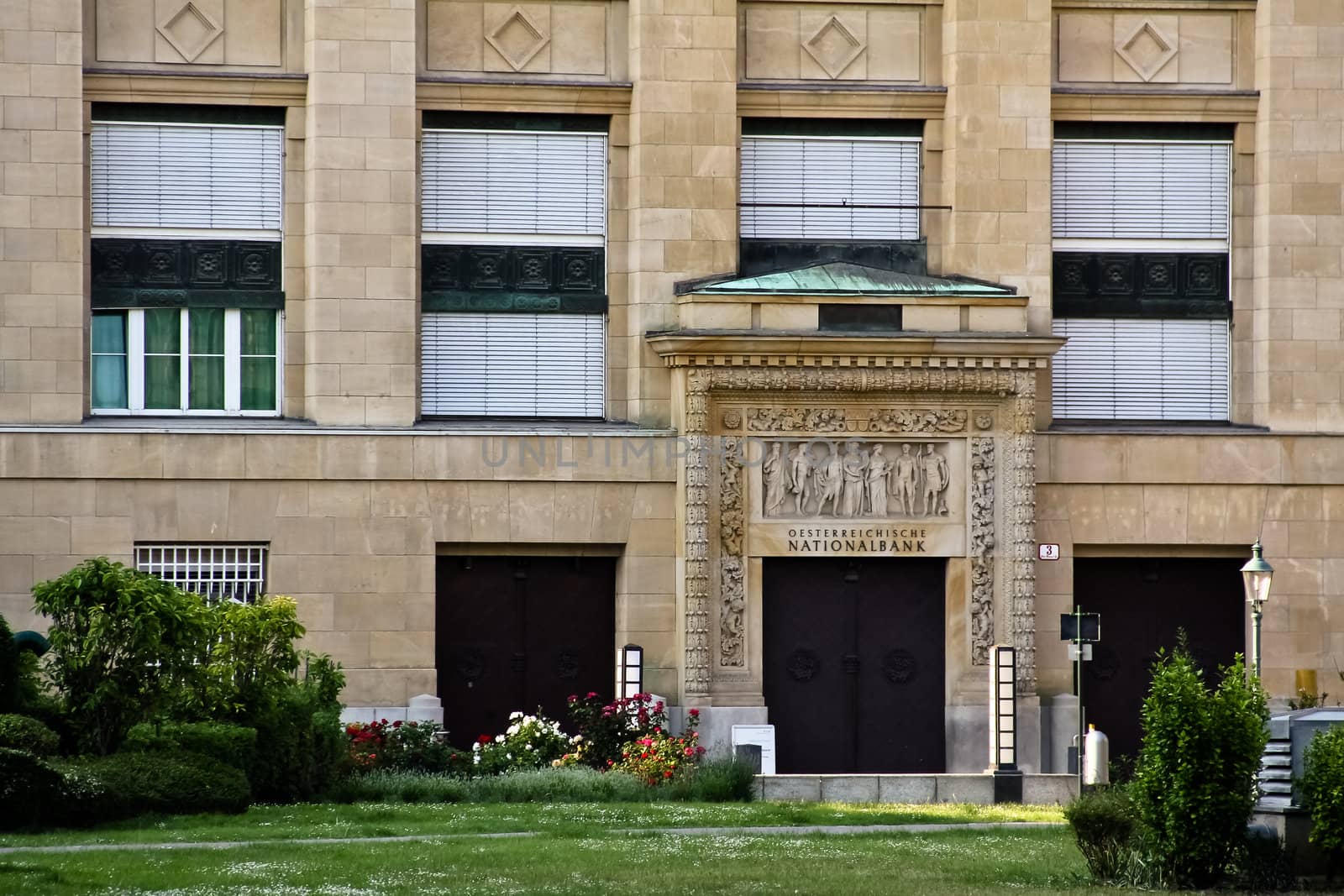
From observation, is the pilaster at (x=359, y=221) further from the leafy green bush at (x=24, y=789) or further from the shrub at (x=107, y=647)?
the leafy green bush at (x=24, y=789)

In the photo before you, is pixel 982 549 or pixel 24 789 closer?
pixel 24 789

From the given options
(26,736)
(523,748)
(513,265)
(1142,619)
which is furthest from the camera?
(1142,619)

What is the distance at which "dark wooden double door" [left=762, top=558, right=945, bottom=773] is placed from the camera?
36.5m

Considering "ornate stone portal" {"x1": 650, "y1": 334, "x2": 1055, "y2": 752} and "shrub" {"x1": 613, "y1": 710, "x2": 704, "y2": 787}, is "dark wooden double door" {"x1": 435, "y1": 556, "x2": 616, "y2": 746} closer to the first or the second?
"ornate stone portal" {"x1": 650, "y1": 334, "x2": 1055, "y2": 752}

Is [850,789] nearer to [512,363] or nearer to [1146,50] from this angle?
[512,363]

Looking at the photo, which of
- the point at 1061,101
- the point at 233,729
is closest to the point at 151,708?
the point at 233,729

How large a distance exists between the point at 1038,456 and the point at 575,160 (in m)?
9.14

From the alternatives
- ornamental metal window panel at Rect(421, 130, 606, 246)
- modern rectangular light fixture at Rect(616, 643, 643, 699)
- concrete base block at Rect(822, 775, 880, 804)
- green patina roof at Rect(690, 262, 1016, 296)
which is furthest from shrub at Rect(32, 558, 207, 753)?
green patina roof at Rect(690, 262, 1016, 296)

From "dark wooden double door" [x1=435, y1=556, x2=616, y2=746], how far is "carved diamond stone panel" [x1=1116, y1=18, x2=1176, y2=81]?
40.2 ft

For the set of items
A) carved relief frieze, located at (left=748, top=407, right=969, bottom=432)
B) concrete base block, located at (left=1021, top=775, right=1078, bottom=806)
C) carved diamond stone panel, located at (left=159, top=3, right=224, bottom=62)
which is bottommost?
concrete base block, located at (left=1021, top=775, right=1078, bottom=806)

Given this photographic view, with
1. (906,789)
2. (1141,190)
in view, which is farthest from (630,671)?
(1141,190)

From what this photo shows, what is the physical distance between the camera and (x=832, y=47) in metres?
37.4

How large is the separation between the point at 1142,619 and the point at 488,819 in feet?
50.8

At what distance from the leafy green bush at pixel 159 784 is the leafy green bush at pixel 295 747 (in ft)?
6.02
